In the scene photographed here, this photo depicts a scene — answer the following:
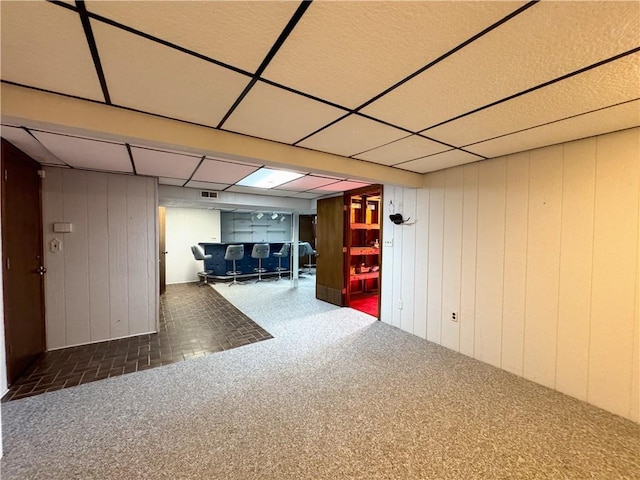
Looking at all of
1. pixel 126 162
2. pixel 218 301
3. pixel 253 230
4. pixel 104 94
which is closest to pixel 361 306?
pixel 218 301

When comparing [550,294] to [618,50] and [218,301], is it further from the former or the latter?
[218,301]

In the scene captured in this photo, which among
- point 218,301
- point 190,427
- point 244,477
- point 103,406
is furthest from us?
point 218,301

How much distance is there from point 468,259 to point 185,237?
723cm

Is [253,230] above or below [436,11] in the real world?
below

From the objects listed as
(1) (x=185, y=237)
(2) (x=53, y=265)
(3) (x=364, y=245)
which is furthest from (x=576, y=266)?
(1) (x=185, y=237)

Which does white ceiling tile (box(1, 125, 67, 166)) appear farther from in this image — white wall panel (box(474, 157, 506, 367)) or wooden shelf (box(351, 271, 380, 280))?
wooden shelf (box(351, 271, 380, 280))

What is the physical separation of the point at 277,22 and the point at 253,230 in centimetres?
882

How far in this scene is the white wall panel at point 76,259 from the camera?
317 cm

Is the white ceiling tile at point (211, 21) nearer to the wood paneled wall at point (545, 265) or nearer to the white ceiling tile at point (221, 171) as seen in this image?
the white ceiling tile at point (221, 171)

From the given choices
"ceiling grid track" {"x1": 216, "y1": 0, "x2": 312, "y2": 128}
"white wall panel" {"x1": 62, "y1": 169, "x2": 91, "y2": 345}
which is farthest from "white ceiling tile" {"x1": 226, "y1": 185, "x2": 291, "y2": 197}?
"ceiling grid track" {"x1": 216, "y1": 0, "x2": 312, "y2": 128}

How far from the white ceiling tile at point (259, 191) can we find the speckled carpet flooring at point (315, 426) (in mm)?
2863

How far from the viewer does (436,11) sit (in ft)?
3.08

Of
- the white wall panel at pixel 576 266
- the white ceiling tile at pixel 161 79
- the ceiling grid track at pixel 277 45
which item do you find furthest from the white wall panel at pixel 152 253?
the white wall panel at pixel 576 266

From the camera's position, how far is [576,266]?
7.29 ft
